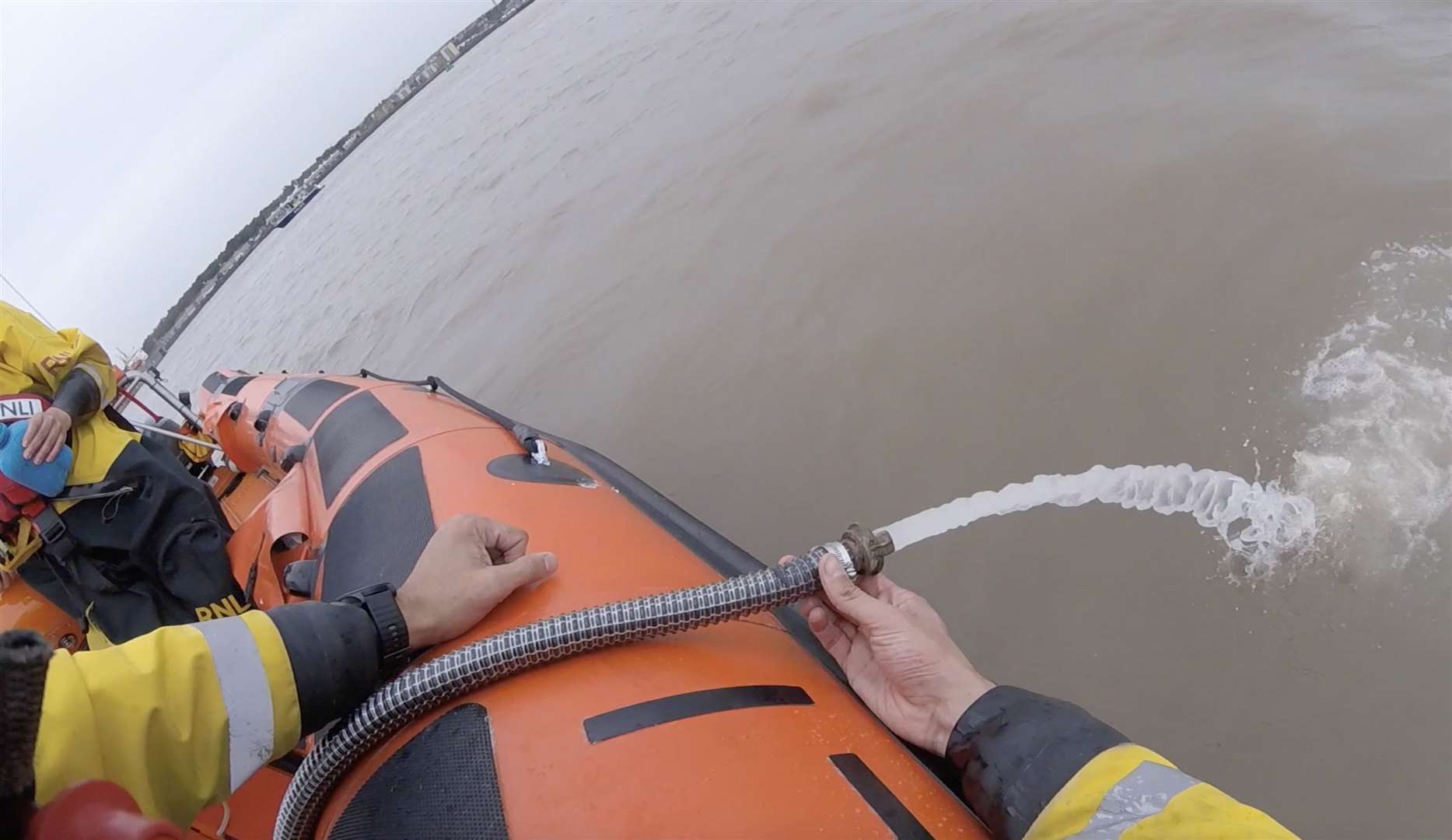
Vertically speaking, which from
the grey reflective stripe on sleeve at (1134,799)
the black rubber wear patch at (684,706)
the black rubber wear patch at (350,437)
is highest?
the black rubber wear patch at (350,437)

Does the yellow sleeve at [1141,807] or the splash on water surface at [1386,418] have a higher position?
the yellow sleeve at [1141,807]

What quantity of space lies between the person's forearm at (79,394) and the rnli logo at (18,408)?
4 centimetres

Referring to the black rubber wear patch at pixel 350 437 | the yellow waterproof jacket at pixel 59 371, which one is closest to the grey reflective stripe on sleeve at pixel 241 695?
the black rubber wear patch at pixel 350 437

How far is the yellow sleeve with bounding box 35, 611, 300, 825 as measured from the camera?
0.88 m

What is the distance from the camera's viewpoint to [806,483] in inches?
120

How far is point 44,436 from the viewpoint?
86.4 inches

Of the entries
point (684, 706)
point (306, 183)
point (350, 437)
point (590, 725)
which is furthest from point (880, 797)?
point (306, 183)

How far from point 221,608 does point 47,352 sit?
1.00m

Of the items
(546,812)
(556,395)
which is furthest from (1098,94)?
(546,812)

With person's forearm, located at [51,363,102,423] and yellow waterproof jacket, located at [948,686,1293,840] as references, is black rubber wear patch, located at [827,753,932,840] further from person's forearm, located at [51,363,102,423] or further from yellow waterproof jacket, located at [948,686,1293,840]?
person's forearm, located at [51,363,102,423]

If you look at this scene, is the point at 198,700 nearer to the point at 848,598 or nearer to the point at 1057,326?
the point at 848,598

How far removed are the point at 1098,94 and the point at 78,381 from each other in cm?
454

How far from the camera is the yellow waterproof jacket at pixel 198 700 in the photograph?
2.92ft

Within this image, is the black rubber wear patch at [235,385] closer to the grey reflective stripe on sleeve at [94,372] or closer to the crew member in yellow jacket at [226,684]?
the grey reflective stripe on sleeve at [94,372]
